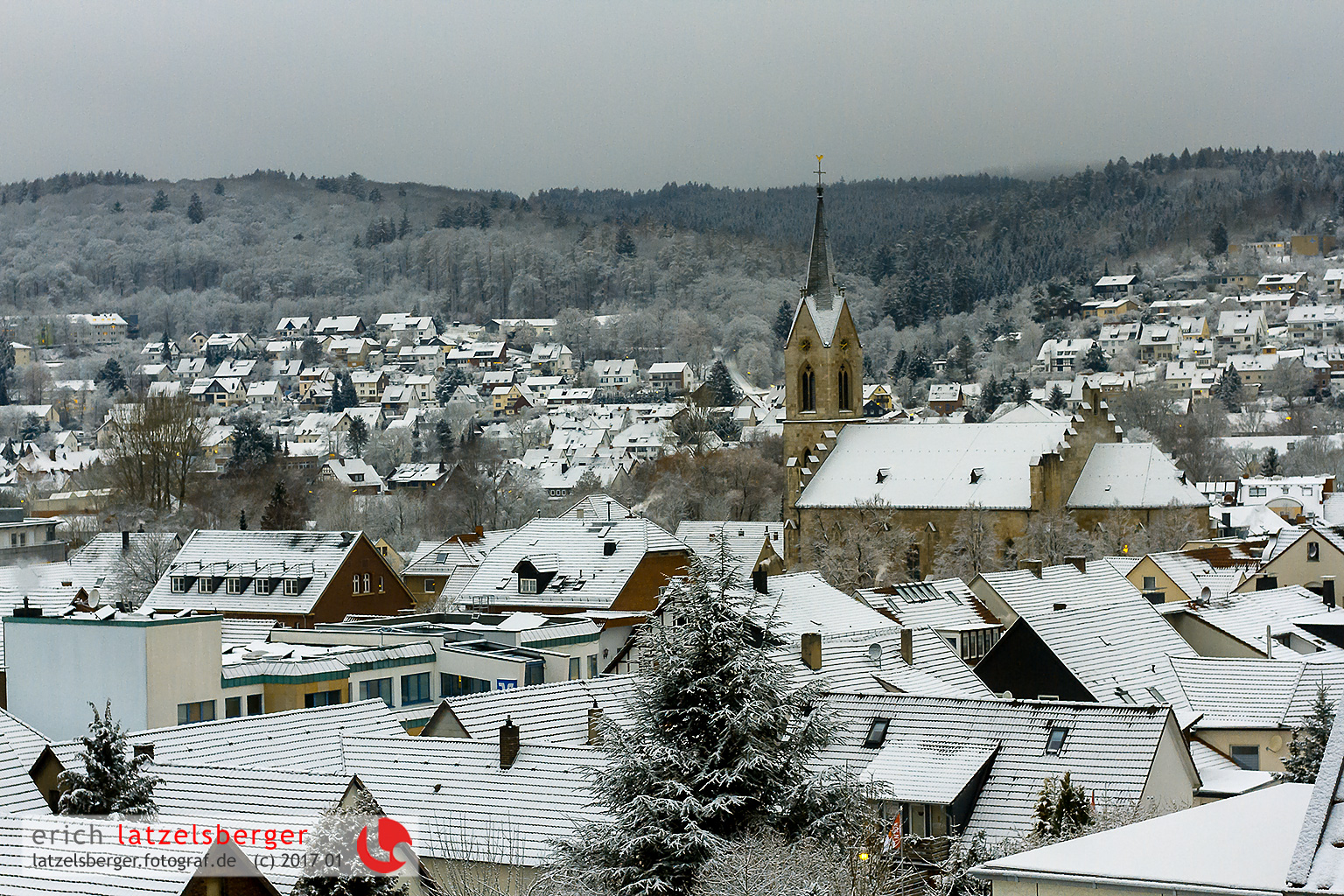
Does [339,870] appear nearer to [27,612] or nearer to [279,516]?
[27,612]

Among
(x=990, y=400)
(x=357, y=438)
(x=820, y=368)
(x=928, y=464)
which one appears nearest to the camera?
(x=928, y=464)

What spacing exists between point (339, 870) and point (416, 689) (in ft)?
90.1

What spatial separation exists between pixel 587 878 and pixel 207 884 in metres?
5.27

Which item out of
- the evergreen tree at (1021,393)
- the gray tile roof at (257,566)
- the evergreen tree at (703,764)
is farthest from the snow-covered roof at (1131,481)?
the evergreen tree at (1021,393)

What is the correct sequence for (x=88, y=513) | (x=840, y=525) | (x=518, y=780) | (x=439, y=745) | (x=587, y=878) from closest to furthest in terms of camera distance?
(x=587, y=878) → (x=518, y=780) → (x=439, y=745) → (x=840, y=525) → (x=88, y=513)

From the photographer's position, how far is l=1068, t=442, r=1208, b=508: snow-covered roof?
7856cm

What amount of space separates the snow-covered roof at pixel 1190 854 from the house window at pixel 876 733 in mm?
12578

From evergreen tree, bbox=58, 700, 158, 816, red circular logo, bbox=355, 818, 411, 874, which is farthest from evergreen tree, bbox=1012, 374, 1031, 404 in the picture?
red circular logo, bbox=355, 818, 411, 874

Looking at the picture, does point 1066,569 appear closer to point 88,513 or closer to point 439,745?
point 439,745

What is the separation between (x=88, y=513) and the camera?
110875mm

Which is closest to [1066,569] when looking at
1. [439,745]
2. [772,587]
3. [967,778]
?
[772,587]

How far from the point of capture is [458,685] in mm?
40156

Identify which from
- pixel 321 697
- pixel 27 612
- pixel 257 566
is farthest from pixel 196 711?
pixel 257 566

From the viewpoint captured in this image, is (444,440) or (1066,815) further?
(444,440)
